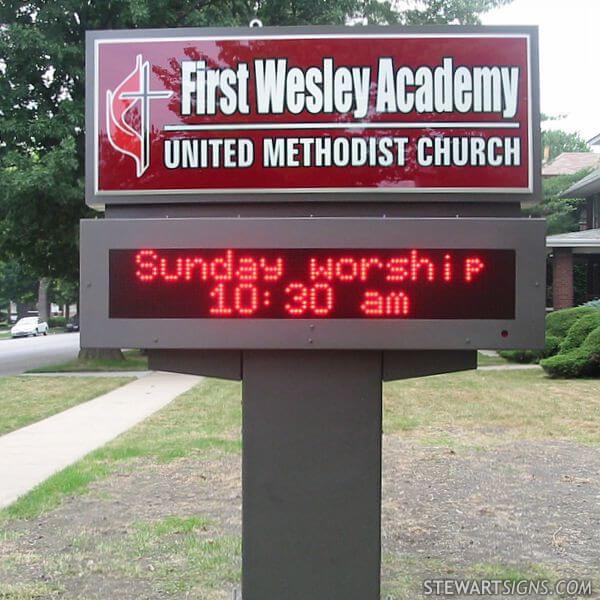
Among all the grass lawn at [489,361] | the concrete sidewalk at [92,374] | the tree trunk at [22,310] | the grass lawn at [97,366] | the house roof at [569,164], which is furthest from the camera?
the tree trunk at [22,310]

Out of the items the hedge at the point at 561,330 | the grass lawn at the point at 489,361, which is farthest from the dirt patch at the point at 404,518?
the grass lawn at the point at 489,361

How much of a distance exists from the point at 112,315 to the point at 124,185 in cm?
67

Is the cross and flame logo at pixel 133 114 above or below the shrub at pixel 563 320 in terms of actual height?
above

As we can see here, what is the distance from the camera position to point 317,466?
150 inches

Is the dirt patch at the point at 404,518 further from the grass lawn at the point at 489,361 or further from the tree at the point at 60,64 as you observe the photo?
the grass lawn at the point at 489,361

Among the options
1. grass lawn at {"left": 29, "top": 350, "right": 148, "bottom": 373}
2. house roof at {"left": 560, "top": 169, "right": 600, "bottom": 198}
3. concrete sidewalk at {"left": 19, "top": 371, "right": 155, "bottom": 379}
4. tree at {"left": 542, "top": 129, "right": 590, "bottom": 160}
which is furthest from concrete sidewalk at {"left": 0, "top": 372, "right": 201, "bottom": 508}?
tree at {"left": 542, "top": 129, "right": 590, "bottom": 160}

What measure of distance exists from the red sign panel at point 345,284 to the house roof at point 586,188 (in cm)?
2623

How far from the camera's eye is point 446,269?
3588 millimetres

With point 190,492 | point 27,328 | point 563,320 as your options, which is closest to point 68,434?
point 190,492

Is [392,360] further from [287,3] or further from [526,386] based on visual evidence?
[287,3]

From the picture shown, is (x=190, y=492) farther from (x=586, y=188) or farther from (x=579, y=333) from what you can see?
(x=586, y=188)

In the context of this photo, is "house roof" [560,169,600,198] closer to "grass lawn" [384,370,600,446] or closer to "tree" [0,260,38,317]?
"grass lawn" [384,370,600,446]

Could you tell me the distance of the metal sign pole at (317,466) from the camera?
380 centimetres

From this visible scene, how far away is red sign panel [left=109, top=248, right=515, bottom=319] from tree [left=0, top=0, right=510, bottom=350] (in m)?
13.3
